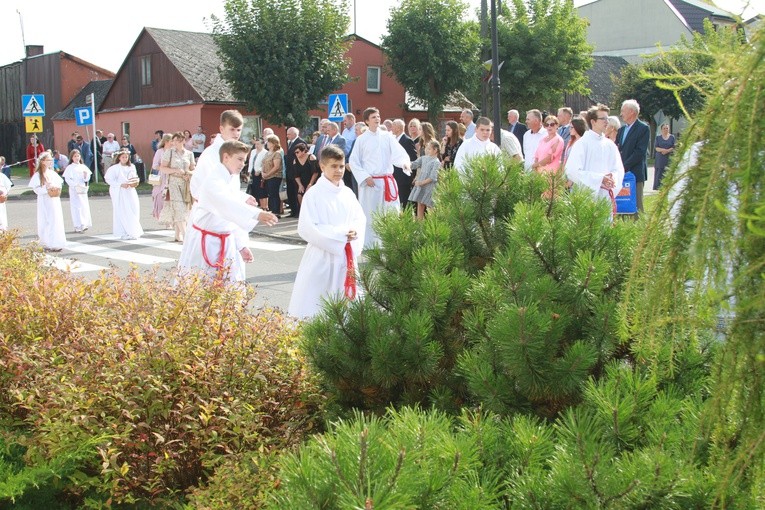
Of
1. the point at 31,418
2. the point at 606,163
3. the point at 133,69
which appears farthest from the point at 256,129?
the point at 31,418

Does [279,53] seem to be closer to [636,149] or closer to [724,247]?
[636,149]

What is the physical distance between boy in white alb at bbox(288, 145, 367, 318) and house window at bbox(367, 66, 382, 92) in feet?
157

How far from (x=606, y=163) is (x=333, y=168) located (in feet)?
15.8

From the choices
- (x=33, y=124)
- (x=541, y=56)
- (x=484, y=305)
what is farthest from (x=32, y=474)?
(x=541, y=56)

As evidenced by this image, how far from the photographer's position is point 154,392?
150 inches

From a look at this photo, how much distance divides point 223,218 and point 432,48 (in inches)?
1672

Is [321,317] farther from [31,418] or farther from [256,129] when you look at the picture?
[256,129]

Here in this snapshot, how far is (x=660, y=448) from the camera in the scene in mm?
→ 2402

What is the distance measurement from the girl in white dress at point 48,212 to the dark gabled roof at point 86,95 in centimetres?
4136

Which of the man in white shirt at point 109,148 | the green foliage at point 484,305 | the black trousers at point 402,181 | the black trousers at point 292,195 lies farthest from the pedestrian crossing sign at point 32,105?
the green foliage at point 484,305

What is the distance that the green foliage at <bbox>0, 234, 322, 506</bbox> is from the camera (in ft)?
11.9

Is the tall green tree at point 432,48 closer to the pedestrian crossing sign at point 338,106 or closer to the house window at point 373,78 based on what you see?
the house window at point 373,78

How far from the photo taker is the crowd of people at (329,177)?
7598 mm

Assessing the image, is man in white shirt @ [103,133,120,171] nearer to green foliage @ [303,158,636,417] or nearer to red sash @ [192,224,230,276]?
red sash @ [192,224,230,276]
